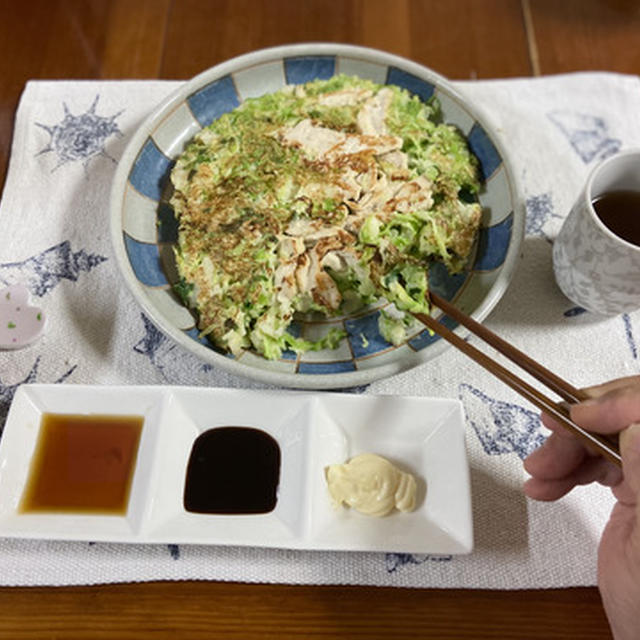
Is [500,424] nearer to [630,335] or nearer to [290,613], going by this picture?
[630,335]

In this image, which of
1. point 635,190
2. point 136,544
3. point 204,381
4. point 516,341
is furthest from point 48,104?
point 635,190

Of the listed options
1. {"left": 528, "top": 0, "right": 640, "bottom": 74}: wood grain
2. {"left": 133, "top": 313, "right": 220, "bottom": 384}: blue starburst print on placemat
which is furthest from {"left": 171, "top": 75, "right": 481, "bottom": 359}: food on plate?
{"left": 528, "top": 0, "right": 640, "bottom": 74}: wood grain

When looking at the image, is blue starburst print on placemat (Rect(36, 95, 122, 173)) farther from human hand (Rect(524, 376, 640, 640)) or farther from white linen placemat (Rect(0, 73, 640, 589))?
human hand (Rect(524, 376, 640, 640))

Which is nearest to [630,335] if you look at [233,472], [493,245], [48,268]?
[493,245]

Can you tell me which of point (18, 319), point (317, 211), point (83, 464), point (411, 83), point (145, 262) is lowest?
point (83, 464)

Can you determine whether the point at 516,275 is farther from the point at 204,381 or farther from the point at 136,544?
the point at 136,544

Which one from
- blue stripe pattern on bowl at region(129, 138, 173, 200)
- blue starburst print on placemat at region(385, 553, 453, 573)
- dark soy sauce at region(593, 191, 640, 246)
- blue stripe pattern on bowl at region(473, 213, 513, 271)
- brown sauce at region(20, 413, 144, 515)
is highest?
dark soy sauce at region(593, 191, 640, 246)

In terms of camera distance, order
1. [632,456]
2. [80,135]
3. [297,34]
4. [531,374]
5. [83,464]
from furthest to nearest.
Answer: [297,34], [80,135], [83,464], [531,374], [632,456]
